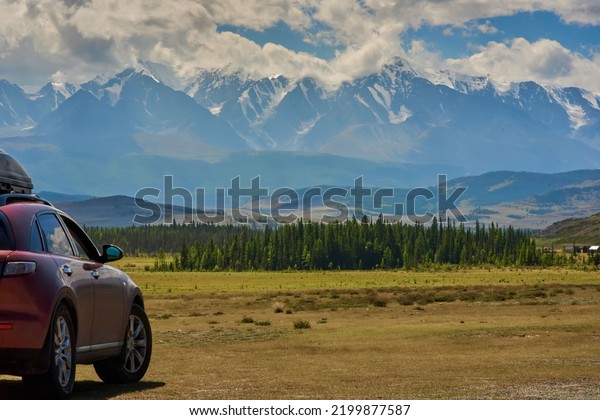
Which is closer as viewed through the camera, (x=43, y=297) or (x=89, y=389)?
(x=43, y=297)

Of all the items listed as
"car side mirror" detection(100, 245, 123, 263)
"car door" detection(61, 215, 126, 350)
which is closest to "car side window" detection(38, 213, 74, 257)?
"car door" detection(61, 215, 126, 350)

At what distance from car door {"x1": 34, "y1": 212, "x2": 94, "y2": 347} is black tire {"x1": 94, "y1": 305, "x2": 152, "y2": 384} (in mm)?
2163

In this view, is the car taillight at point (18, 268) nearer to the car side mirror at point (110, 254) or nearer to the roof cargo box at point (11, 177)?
the roof cargo box at point (11, 177)

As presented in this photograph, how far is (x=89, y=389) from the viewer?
706 inches

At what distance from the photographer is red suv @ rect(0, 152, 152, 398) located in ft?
45.6

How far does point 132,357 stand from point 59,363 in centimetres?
438

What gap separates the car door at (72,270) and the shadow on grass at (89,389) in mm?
871

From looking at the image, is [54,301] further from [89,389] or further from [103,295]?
[89,389]

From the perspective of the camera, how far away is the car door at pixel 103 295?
16656 mm

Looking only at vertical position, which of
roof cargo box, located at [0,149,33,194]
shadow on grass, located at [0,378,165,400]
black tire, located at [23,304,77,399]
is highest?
roof cargo box, located at [0,149,33,194]

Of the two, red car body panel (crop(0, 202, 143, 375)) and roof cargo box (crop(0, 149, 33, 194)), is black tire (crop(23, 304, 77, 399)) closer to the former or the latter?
red car body panel (crop(0, 202, 143, 375))

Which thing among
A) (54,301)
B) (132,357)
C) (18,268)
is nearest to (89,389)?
(132,357)
